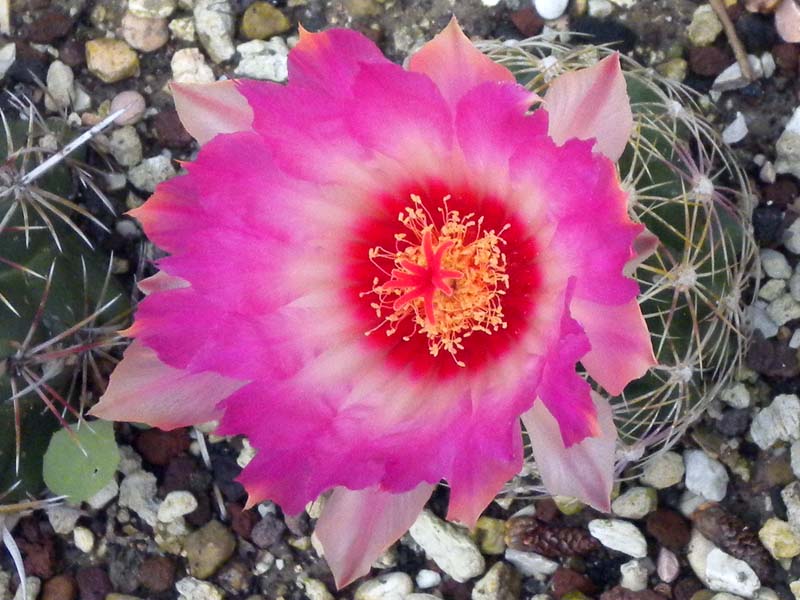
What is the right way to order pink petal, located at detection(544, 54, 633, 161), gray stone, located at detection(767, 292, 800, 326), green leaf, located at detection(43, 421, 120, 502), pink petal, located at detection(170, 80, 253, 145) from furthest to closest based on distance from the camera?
gray stone, located at detection(767, 292, 800, 326), green leaf, located at detection(43, 421, 120, 502), pink petal, located at detection(170, 80, 253, 145), pink petal, located at detection(544, 54, 633, 161)

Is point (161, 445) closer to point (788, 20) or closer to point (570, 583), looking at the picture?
point (570, 583)

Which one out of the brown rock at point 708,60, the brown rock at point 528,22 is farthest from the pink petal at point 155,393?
the brown rock at point 708,60

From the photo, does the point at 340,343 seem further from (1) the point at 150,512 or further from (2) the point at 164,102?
(2) the point at 164,102

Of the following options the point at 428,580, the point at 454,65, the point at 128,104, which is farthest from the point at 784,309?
the point at 128,104

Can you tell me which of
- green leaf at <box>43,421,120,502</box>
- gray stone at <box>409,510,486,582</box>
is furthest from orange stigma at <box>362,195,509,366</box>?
green leaf at <box>43,421,120,502</box>

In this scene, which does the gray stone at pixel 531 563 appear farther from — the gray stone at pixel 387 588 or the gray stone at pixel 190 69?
the gray stone at pixel 190 69

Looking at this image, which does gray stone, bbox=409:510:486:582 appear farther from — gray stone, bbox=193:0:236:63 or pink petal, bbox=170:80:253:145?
gray stone, bbox=193:0:236:63
